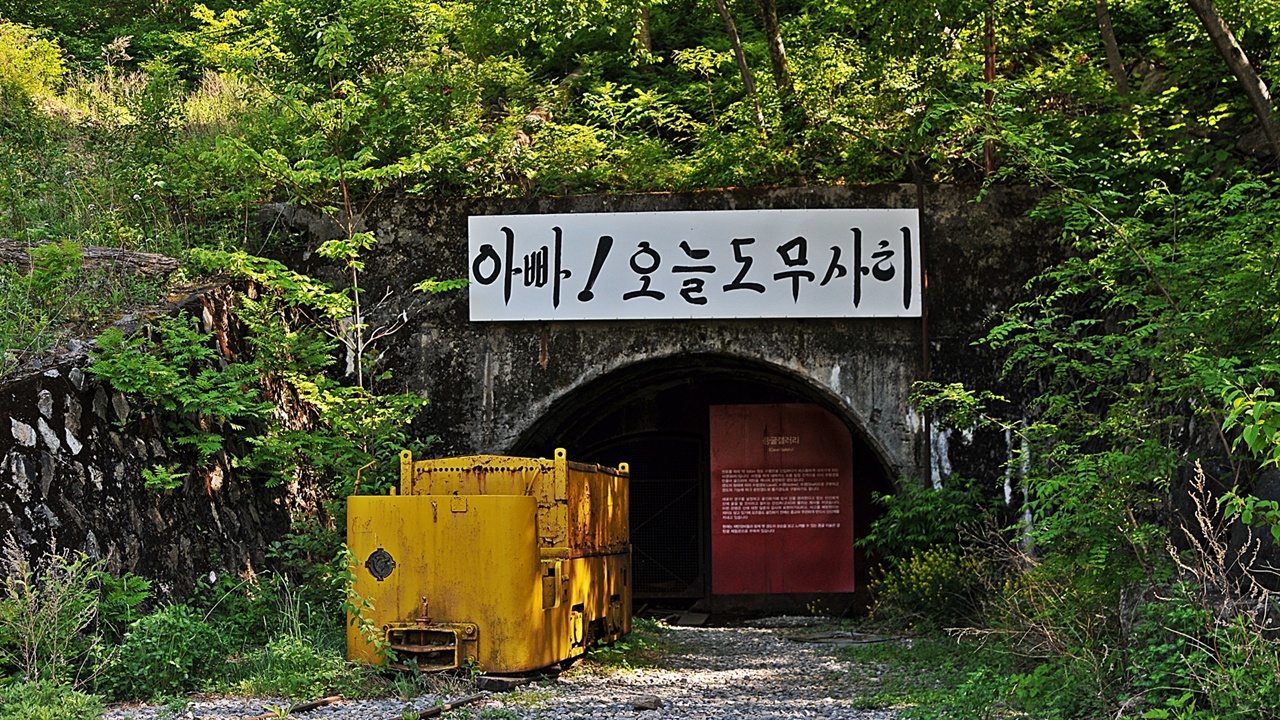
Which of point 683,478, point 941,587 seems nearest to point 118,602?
point 941,587

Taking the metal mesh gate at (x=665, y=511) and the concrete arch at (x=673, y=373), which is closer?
the concrete arch at (x=673, y=373)

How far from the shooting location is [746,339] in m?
10.3

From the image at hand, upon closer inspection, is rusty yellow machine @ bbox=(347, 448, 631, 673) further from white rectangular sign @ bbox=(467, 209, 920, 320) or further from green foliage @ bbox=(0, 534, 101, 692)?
white rectangular sign @ bbox=(467, 209, 920, 320)

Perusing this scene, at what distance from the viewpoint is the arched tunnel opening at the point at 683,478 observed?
41.3 ft

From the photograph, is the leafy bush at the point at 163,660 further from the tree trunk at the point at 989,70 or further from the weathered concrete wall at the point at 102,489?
the tree trunk at the point at 989,70

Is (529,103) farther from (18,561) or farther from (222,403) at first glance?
(18,561)

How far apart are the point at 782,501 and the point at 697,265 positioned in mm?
3594

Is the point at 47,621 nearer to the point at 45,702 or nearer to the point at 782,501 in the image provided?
the point at 45,702

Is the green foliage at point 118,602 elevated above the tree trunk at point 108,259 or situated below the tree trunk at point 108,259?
below

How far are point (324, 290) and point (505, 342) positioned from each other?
1.59 metres

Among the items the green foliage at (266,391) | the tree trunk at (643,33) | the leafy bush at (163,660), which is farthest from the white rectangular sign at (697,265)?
the tree trunk at (643,33)

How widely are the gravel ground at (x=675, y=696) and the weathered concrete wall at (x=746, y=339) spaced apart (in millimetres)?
2318

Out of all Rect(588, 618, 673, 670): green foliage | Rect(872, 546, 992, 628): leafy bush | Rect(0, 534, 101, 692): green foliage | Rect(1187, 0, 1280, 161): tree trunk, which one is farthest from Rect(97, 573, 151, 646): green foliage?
Rect(1187, 0, 1280, 161): tree trunk

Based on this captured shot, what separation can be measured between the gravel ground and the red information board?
11.0ft
